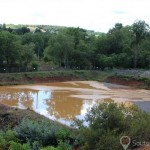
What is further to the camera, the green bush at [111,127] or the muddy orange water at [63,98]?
the muddy orange water at [63,98]

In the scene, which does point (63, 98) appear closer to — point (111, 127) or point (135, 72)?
point (135, 72)

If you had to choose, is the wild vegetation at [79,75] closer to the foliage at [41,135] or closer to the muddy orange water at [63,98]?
the foliage at [41,135]

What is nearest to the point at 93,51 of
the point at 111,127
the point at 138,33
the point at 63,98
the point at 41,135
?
the point at 138,33

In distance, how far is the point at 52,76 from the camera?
62.0 meters

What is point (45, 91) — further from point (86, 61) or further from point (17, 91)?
point (86, 61)

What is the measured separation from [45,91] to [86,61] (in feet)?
85.3

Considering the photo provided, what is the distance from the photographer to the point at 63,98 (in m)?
43.2

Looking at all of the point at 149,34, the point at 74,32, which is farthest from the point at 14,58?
the point at 149,34

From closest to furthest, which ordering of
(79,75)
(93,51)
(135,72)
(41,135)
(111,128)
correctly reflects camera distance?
(111,128) < (41,135) < (79,75) < (135,72) < (93,51)

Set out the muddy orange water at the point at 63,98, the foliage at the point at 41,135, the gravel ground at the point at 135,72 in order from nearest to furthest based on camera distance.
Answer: the foliage at the point at 41,135, the muddy orange water at the point at 63,98, the gravel ground at the point at 135,72

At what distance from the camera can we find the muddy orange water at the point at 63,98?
34.0 metres

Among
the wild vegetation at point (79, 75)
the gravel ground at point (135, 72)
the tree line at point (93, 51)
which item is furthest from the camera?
the tree line at point (93, 51)

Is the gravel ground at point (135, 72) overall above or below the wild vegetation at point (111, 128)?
below

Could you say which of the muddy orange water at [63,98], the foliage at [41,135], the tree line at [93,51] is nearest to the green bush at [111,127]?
the foliage at [41,135]
